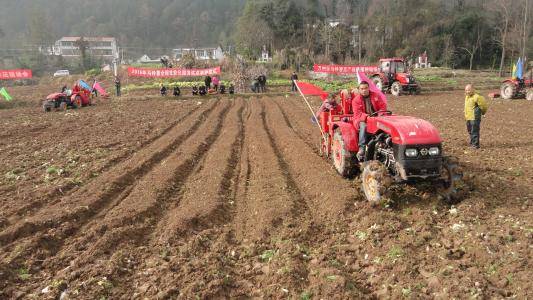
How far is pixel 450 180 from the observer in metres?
5.37

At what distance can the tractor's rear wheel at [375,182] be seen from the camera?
17.2 feet

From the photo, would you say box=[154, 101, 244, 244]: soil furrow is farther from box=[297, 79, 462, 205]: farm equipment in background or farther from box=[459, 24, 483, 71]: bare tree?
box=[459, 24, 483, 71]: bare tree

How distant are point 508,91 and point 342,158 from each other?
14656mm

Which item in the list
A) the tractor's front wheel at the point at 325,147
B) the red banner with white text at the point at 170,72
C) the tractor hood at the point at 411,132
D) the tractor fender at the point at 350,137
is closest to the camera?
the tractor hood at the point at 411,132

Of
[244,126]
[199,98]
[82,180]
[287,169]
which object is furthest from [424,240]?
[199,98]

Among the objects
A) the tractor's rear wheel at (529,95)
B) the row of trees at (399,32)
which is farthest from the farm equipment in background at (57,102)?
the row of trees at (399,32)

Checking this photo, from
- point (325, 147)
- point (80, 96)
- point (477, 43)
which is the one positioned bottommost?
point (325, 147)

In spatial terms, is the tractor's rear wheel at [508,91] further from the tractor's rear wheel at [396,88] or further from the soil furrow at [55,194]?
the soil furrow at [55,194]

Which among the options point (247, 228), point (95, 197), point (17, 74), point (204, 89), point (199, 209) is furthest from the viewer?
point (17, 74)

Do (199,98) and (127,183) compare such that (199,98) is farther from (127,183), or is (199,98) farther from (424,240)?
(424,240)

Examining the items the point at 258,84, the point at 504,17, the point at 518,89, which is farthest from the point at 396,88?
the point at 504,17

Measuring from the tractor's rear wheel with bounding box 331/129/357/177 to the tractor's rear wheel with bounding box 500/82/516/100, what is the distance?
45.7ft

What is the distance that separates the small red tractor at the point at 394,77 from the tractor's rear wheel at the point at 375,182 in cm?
1641

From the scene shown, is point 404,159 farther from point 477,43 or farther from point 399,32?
point 399,32
